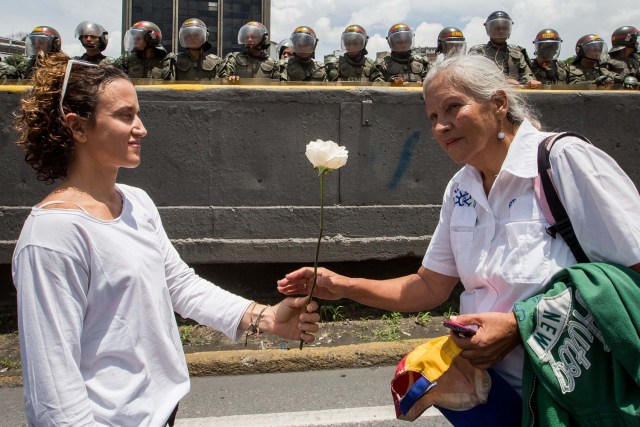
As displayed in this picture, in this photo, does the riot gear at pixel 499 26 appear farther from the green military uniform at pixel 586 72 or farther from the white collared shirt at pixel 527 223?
the white collared shirt at pixel 527 223

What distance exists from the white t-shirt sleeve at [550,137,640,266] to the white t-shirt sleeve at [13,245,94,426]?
4.48 ft

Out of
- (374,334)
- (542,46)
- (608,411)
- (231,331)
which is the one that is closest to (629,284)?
(608,411)

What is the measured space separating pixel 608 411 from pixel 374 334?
3.88m

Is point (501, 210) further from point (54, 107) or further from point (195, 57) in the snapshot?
point (195, 57)

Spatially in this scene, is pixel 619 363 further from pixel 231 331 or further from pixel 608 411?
pixel 231 331

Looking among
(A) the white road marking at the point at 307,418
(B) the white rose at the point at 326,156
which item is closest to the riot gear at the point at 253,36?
(A) the white road marking at the point at 307,418

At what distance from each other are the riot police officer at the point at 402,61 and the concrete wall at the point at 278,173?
16.6 ft

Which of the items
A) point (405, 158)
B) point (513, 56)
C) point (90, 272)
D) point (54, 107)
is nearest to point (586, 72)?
point (513, 56)

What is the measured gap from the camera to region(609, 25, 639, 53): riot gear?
1190cm

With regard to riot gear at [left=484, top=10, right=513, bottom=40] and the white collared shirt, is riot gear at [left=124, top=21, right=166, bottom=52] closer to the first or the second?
riot gear at [left=484, top=10, right=513, bottom=40]

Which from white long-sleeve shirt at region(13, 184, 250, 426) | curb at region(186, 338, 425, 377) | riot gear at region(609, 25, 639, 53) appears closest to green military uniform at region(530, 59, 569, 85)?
riot gear at region(609, 25, 639, 53)

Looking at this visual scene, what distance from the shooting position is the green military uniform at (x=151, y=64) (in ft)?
32.5

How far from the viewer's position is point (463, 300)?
207 cm

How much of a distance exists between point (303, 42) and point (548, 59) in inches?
170
